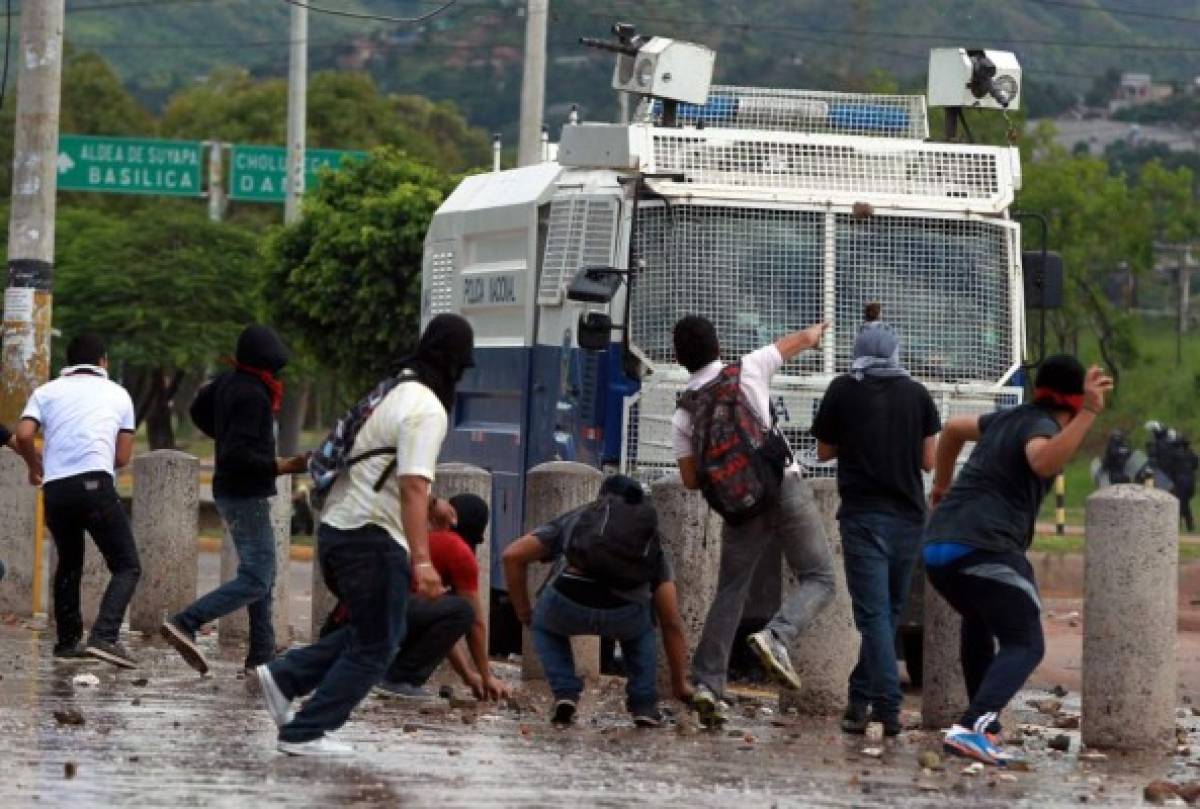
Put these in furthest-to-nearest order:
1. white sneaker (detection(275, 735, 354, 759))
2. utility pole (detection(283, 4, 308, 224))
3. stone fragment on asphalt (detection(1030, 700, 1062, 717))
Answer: utility pole (detection(283, 4, 308, 224)) → stone fragment on asphalt (detection(1030, 700, 1062, 717)) → white sneaker (detection(275, 735, 354, 759))

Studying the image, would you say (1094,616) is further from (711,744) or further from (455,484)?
(455,484)

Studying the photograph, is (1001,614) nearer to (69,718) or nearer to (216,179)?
(69,718)

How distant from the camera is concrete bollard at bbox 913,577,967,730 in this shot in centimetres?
1201

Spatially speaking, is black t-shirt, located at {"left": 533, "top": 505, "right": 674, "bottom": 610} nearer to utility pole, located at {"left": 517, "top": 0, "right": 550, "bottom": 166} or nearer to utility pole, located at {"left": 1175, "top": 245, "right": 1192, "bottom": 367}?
utility pole, located at {"left": 517, "top": 0, "right": 550, "bottom": 166}

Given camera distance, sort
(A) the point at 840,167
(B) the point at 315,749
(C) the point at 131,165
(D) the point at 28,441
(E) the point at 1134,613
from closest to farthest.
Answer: (B) the point at 315,749 < (E) the point at 1134,613 < (D) the point at 28,441 < (A) the point at 840,167 < (C) the point at 131,165

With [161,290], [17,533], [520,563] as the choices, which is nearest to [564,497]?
[520,563]

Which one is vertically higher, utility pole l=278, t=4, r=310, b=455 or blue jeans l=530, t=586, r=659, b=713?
utility pole l=278, t=4, r=310, b=455

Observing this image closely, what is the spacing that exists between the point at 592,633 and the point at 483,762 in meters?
1.49

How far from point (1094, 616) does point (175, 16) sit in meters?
171

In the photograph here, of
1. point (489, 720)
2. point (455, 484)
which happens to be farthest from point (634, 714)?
point (455, 484)

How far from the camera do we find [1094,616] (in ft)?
37.1

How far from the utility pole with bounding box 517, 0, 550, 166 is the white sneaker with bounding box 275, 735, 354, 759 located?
14911 mm

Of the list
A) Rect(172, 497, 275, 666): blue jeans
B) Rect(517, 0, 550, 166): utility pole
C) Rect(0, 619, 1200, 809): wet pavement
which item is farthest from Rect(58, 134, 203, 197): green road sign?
Rect(0, 619, 1200, 809): wet pavement

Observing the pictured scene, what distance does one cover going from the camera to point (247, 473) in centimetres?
1293
